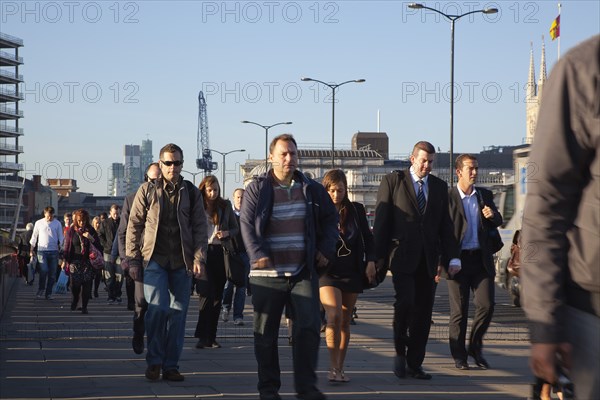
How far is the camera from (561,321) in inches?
130

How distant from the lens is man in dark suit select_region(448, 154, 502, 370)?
10.9 metres

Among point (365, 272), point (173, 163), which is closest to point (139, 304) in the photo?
point (173, 163)

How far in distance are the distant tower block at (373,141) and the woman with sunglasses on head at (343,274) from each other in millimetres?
183255

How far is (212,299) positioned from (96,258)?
21.8ft

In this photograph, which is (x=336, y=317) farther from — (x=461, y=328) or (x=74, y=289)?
(x=74, y=289)

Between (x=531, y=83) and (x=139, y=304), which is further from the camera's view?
(x=531, y=83)

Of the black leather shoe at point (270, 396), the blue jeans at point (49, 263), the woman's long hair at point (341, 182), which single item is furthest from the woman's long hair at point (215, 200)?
the blue jeans at point (49, 263)

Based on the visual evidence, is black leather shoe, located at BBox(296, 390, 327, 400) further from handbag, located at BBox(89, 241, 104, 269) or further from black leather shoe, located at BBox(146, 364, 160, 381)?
handbag, located at BBox(89, 241, 104, 269)

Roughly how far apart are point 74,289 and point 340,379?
35.3ft

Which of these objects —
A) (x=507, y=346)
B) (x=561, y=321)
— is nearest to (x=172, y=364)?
(x=507, y=346)

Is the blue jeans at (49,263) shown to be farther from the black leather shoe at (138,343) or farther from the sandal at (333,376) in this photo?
the sandal at (333,376)

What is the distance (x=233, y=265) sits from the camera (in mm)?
13531

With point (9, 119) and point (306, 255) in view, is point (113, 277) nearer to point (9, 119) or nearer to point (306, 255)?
point (306, 255)

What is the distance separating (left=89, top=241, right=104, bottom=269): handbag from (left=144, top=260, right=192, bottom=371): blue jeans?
31.6ft
